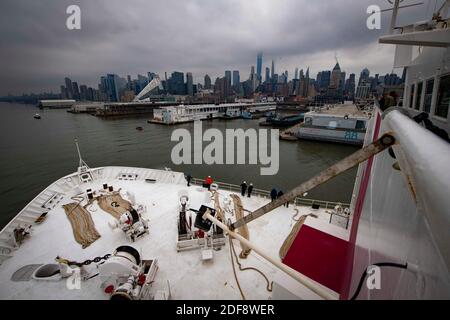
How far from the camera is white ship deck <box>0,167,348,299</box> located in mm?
4789

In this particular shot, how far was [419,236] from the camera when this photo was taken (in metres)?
1.15

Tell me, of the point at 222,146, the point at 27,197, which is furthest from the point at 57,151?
the point at 222,146

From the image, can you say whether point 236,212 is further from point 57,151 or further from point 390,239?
point 57,151

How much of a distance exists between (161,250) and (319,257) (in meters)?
4.64

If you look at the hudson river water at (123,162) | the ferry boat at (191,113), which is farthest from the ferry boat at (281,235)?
the ferry boat at (191,113)

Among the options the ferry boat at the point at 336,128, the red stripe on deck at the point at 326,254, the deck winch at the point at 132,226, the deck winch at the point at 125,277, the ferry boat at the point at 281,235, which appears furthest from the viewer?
the ferry boat at the point at 336,128

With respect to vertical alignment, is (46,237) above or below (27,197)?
above

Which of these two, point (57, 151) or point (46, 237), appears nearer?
point (46, 237)

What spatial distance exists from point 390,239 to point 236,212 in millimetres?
6326

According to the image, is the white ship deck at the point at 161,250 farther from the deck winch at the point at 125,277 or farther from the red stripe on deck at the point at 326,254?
the red stripe on deck at the point at 326,254

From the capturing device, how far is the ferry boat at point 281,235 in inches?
44.6

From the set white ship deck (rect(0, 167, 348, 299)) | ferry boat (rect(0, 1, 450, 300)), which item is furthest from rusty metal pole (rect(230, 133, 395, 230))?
white ship deck (rect(0, 167, 348, 299))

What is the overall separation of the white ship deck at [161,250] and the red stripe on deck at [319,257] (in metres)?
0.57

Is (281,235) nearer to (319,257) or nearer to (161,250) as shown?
(319,257)
